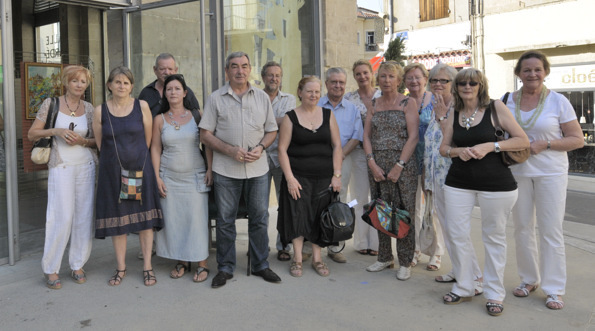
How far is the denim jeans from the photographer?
439 centimetres

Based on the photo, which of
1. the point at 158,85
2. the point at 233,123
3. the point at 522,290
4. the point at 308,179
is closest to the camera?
the point at 522,290

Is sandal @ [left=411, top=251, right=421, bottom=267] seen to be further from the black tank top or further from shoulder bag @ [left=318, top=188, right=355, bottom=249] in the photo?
the black tank top

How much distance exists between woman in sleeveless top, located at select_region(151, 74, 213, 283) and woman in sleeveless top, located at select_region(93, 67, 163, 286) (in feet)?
0.38

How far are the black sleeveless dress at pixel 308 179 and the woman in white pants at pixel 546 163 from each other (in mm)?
1491

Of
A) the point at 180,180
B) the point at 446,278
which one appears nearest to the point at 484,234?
the point at 446,278

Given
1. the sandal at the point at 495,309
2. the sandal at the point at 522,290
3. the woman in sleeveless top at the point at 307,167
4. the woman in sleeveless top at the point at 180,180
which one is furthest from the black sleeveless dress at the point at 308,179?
the sandal at the point at 522,290

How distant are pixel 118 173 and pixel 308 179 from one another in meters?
1.56

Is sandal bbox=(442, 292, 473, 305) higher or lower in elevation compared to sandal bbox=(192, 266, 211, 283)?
lower

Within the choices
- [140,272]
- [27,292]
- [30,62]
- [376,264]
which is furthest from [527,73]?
[30,62]

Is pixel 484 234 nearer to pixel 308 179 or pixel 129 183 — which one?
pixel 308 179

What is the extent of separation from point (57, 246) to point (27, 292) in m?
0.41

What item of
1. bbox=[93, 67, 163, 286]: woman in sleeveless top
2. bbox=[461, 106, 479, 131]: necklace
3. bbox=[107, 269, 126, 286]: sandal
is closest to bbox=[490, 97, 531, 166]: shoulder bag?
bbox=[461, 106, 479, 131]: necklace

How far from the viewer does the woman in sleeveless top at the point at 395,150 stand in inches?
175

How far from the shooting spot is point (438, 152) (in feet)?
14.0
